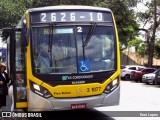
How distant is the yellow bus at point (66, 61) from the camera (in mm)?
8766

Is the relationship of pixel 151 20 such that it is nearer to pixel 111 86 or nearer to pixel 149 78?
pixel 149 78

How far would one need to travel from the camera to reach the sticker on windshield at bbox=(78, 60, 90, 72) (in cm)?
898

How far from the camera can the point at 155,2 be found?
3794cm

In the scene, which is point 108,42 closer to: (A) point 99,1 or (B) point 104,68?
(B) point 104,68

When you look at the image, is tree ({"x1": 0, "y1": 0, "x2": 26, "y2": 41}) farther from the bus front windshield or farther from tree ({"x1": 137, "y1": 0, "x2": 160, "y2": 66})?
the bus front windshield

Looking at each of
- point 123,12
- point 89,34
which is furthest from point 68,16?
point 123,12

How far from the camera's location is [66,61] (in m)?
8.93

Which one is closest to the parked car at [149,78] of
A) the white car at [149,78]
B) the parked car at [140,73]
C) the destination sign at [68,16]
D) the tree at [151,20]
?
the white car at [149,78]

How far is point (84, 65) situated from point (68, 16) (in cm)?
140

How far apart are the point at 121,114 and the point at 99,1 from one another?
28680 mm

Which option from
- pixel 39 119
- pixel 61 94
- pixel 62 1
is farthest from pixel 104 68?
pixel 62 1

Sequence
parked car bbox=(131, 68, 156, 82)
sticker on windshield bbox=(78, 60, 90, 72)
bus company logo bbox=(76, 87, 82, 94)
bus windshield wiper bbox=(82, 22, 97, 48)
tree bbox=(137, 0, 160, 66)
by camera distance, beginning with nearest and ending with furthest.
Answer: bus company logo bbox=(76, 87, 82, 94), sticker on windshield bbox=(78, 60, 90, 72), bus windshield wiper bbox=(82, 22, 97, 48), parked car bbox=(131, 68, 156, 82), tree bbox=(137, 0, 160, 66)

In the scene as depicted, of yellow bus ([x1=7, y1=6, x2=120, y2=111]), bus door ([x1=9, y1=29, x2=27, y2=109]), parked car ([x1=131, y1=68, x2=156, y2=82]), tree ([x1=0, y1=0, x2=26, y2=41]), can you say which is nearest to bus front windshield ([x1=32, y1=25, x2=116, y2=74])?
yellow bus ([x1=7, y1=6, x2=120, y2=111])

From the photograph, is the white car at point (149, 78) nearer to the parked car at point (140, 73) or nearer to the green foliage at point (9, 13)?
the parked car at point (140, 73)
